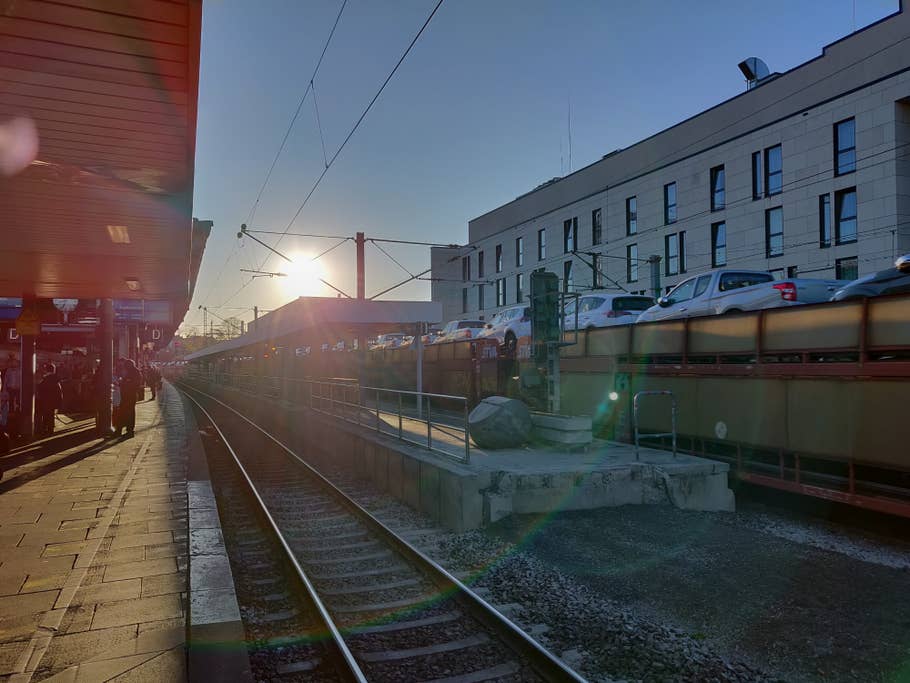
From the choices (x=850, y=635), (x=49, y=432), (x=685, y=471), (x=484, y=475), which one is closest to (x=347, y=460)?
(x=484, y=475)

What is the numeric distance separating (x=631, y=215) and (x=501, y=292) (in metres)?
15.0

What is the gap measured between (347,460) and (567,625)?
29.3 feet

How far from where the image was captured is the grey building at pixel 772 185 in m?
25.1

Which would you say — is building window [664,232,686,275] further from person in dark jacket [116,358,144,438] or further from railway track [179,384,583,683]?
railway track [179,384,583,683]

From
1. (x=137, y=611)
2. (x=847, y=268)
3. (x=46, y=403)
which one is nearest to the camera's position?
(x=137, y=611)

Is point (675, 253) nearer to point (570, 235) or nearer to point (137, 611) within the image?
point (570, 235)

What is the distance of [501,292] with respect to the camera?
5097 centimetres

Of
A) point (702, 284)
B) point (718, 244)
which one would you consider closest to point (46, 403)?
point (702, 284)

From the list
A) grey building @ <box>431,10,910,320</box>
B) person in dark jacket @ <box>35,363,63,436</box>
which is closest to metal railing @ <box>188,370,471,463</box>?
person in dark jacket @ <box>35,363,63,436</box>

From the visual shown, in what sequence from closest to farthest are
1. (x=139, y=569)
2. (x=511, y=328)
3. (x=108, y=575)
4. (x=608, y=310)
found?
(x=108, y=575)
(x=139, y=569)
(x=608, y=310)
(x=511, y=328)

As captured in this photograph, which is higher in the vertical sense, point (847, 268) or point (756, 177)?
point (756, 177)

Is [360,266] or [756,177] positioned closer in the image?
[360,266]

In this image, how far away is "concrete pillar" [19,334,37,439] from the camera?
49.7ft

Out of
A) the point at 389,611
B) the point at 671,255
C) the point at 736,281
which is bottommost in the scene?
the point at 389,611
